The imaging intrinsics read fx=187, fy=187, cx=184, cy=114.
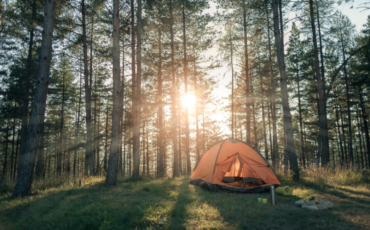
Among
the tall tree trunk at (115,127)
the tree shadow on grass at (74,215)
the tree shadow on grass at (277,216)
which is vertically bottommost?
the tree shadow on grass at (277,216)

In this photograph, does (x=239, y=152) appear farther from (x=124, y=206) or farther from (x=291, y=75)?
(x=291, y=75)

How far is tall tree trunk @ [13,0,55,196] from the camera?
20.9ft

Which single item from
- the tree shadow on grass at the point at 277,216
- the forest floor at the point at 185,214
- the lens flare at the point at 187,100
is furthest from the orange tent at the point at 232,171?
the lens flare at the point at 187,100

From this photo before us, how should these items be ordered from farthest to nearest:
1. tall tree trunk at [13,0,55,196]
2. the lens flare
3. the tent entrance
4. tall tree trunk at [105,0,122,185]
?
the lens flare → tall tree trunk at [105,0,122,185] → the tent entrance → tall tree trunk at [13,0,55,196]

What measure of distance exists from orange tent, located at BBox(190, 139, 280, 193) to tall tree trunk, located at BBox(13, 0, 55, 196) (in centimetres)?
634

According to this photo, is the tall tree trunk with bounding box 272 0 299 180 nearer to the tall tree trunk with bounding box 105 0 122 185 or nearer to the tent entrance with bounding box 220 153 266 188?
the tent entrance with bounding box 220 153 266 188

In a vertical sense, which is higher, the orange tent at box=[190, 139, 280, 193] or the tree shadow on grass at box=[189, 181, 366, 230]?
the orange tent at box=[190, 139, 280, 193]

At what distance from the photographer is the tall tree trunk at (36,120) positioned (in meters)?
6.36

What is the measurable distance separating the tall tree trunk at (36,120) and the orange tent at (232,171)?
6339 millimetres

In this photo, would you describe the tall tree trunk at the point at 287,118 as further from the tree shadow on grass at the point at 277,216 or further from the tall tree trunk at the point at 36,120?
the tall tree trunk at the point at 36,120

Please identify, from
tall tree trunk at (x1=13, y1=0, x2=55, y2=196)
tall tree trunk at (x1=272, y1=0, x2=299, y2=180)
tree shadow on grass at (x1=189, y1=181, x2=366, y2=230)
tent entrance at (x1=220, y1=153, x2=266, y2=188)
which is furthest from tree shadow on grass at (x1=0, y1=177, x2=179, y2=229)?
tall tree trunk at (x1=272, y1=0, x2=299, y2=180)

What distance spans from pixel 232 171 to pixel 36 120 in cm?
827

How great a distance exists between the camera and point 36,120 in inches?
260

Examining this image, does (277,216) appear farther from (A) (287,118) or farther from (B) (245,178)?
(A) (287,118)
